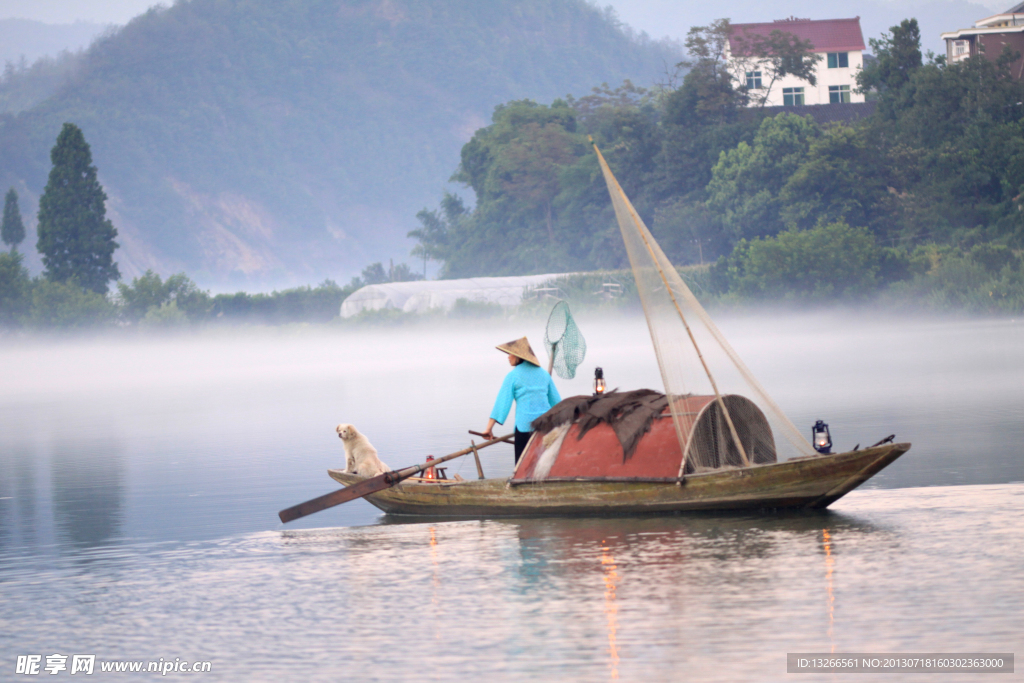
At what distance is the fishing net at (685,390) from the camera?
13.0 meters

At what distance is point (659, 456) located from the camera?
13.2 meters

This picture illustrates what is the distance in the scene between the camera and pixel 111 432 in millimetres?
29703

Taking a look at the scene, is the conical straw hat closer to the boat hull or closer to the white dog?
the boat hull

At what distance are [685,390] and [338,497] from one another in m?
4.14

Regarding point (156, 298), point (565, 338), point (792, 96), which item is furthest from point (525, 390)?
point (792, 96)

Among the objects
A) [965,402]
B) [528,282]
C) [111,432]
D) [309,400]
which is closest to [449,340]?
[528,282]

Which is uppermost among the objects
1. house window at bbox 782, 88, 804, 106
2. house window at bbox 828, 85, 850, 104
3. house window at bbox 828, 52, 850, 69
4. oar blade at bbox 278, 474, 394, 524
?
house window at bbox 828, 52, 850, 69

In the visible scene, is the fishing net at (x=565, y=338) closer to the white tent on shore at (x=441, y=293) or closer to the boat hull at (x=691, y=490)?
the boat hull at (x=691, y=490)

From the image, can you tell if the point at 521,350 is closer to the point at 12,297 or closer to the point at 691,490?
the point at 691,490

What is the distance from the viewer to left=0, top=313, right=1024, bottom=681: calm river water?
28.9 ft

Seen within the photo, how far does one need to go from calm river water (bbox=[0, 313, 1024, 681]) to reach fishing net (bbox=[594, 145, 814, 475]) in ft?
2.55

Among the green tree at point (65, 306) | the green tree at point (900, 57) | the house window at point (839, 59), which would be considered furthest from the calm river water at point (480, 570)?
the house window at point (839, 59)

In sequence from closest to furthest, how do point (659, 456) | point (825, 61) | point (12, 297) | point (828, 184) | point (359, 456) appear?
point (659, 456) < point (359, 456) < point (828, 184) < point (12, 297) < point (825, 61)

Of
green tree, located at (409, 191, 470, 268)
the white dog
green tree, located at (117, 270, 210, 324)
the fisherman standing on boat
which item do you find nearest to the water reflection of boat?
the fisherman standing on boat
